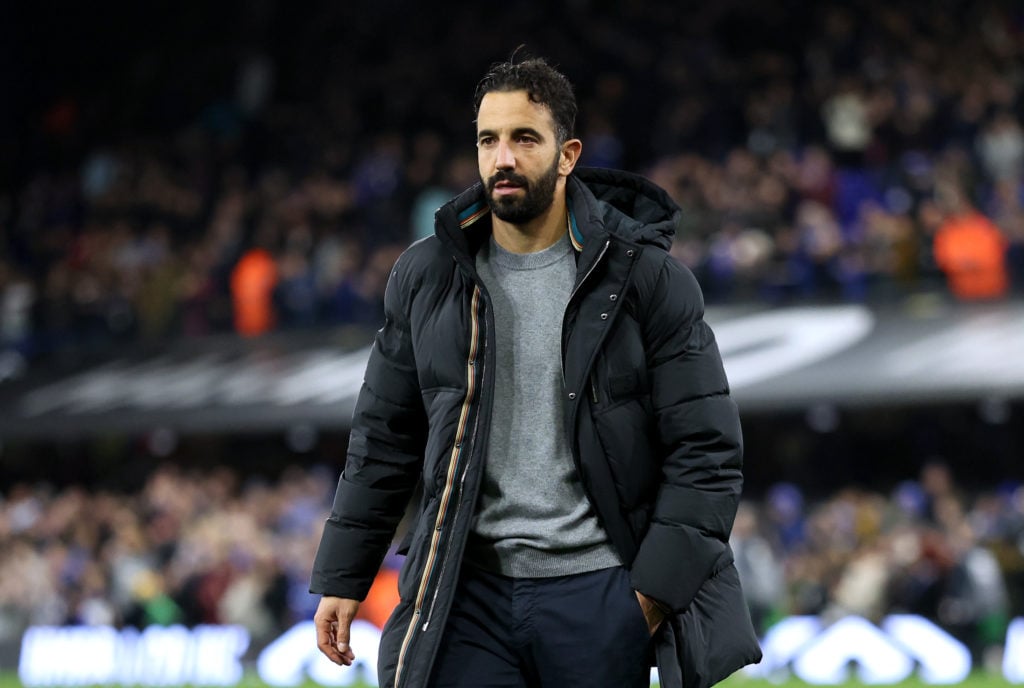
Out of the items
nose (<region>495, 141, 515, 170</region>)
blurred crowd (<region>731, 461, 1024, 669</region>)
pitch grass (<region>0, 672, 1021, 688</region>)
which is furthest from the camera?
blurred crowd (<region>731, 461, 1024, 669</region>)

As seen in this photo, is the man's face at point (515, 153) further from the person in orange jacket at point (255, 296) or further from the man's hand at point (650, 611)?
the person in orange jacket at point (255, 296)

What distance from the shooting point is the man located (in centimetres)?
376

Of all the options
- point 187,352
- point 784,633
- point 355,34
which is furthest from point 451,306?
point 355,34

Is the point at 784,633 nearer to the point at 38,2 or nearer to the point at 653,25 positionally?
the point at 653,25

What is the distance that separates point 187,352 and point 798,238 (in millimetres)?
6780

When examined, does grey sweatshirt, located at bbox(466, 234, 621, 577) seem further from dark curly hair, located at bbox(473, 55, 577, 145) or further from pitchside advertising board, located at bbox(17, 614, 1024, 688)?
pitchside advertising board, located at bbox(17, 614, 1024, 688)

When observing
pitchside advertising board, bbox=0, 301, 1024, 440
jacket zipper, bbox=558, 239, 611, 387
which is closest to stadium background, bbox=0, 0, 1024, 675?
pitchside advertising board, bbox=0, 301, 1024, 440

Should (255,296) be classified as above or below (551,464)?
above

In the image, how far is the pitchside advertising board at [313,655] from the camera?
11.0m

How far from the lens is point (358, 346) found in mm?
17141

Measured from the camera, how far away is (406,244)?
688 inches

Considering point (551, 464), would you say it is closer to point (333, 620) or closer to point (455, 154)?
point (333, 620)

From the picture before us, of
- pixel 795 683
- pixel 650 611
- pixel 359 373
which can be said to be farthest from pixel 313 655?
pixel 650 611

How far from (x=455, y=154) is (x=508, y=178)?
15.0 meters
